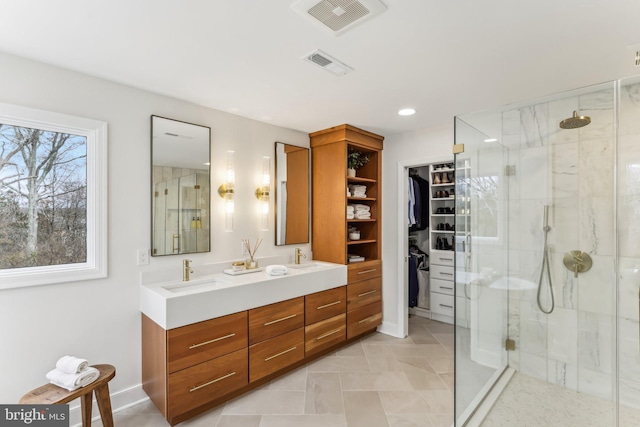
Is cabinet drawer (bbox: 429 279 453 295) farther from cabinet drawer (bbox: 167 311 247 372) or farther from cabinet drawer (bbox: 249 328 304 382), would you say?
cabinet drawer (bbox: 167 311 247 372)

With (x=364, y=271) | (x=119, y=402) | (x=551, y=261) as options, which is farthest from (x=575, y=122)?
(x=119, y=402)

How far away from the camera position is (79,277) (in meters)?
2.04

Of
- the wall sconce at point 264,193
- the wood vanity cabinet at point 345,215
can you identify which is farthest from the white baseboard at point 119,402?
the wood vanity cabinet at point 345,215

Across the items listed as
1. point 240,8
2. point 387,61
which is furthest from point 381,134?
point 240,8

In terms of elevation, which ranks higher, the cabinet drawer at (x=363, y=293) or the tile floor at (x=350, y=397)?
the cabinet drawer at (x=363, y=293)

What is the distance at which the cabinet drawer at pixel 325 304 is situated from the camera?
2.90 meters

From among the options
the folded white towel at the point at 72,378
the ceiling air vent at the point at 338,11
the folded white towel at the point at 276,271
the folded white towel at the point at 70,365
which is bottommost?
the folded white towel at the point at 72,378

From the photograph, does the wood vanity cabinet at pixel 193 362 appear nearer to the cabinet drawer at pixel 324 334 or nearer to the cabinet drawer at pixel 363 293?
the cabinet drawer at pixel 324 334

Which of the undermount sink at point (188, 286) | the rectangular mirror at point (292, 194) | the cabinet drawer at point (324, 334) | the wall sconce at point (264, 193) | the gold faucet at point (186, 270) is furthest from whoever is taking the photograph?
the rectangular mirror at point (292, 194)

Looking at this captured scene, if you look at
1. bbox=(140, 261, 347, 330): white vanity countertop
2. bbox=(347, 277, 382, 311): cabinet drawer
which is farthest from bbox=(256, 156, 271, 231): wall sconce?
bbox=(347, 277, 382, 311): cabinet drawer

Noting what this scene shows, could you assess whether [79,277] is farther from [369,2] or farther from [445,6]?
[445,6]

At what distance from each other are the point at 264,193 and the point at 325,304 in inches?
51.1

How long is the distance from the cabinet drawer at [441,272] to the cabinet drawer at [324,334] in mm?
1661

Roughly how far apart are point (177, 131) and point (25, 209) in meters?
1.13
